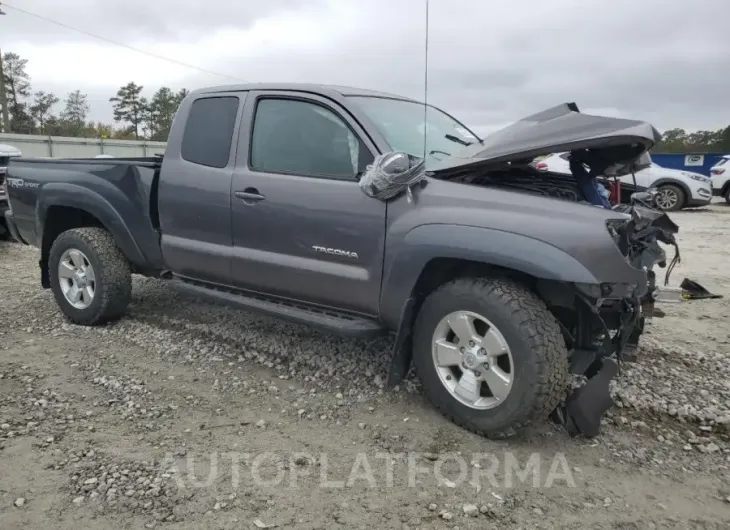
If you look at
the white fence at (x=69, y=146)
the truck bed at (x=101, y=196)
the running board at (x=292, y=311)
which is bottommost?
the running board at (x=292, y=311)

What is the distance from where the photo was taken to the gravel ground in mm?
2604

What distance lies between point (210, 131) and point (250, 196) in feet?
2.41

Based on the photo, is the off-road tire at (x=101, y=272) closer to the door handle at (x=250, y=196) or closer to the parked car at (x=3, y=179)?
the door handle at (x=250, y=196)

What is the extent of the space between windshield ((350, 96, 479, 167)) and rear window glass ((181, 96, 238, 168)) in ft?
3.24

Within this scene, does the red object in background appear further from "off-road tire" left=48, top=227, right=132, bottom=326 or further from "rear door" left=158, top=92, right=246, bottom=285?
"off-road tire" left=48, top=227, right=132, bottom=326

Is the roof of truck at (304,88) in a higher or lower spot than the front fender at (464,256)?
higher

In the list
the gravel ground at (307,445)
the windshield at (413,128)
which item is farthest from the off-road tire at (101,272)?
the windshield at (413,128)

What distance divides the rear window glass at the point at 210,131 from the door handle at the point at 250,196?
0.30 metres

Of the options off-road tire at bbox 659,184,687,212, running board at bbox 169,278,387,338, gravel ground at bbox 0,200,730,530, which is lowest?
gravel ground at bbox 0,200,730,530

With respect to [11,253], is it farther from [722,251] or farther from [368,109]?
[722,251]

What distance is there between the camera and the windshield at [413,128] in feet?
12.3

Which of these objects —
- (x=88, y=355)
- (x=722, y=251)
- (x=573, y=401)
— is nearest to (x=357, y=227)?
(x=573, y=401)

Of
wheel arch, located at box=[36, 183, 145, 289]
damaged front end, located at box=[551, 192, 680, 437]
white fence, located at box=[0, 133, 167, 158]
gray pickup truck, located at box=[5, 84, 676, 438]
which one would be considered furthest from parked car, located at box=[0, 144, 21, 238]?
white fence, located at box=[0, 133, 167, 158]

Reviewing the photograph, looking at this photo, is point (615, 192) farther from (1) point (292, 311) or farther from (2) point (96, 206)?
(2) point (96, 206)
